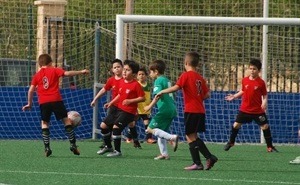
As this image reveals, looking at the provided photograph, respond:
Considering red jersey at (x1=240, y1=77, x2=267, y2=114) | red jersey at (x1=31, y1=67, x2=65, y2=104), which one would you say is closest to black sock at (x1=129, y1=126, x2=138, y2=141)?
red jersey at (x1=240, y1=77, x2=267, y2=114)

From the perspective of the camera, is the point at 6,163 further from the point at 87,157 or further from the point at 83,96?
the point at 83,96

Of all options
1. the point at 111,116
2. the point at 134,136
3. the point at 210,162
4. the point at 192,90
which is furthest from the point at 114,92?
the point at 210,162

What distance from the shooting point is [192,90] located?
46.3ft

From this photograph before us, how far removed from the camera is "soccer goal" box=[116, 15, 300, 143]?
21.7 meters

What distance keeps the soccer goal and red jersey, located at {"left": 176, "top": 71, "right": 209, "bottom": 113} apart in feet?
24.0

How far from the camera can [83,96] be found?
22.0 metres

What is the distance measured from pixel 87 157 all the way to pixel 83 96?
608 cm

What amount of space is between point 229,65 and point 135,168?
8.45 m

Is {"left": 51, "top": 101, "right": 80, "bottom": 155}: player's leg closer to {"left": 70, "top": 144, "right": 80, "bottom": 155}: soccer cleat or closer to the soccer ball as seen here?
{"left": 70, "top": 144, "right": 80, "bottom": 155}: soccer cleat

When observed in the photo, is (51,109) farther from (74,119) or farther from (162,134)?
(162,134)

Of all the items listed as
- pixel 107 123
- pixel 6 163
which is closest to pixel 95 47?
pixel 107 123

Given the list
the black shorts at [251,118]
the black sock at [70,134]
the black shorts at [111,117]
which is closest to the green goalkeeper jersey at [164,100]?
the black shorts at [111,117]

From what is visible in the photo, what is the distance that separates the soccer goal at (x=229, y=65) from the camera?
2173 centimetres

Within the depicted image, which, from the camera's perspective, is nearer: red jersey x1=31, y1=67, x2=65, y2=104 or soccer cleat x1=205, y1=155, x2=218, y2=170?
soccer cleat x1=205, y1=155, x2=218, y2=170
